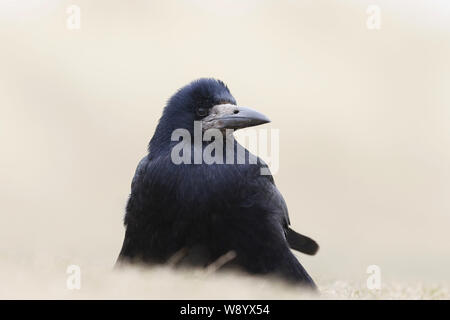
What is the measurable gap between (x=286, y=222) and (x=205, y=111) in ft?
4.38

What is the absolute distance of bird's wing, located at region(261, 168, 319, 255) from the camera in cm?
665

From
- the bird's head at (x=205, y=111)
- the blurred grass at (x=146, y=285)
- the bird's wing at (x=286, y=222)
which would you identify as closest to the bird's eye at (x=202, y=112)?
the bird's head at (x=205, y=111)

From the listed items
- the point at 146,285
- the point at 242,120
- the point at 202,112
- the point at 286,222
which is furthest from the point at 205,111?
the point at 146,285

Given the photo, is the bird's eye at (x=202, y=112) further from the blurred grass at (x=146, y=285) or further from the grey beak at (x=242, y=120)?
the blurred grass at (x=146, y=285)

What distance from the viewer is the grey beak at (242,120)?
22.7ft

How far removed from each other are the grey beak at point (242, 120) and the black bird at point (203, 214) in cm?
20

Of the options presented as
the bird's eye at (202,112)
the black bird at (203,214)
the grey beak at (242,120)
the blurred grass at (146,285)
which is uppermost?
the bird's eye at (202,112)

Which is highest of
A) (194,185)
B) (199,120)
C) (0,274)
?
(199,120)

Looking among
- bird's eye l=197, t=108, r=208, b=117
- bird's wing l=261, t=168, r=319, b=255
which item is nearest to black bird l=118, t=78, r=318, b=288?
bird's wing l=261, t=168, r=319, b=255

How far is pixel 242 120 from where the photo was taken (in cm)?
695
